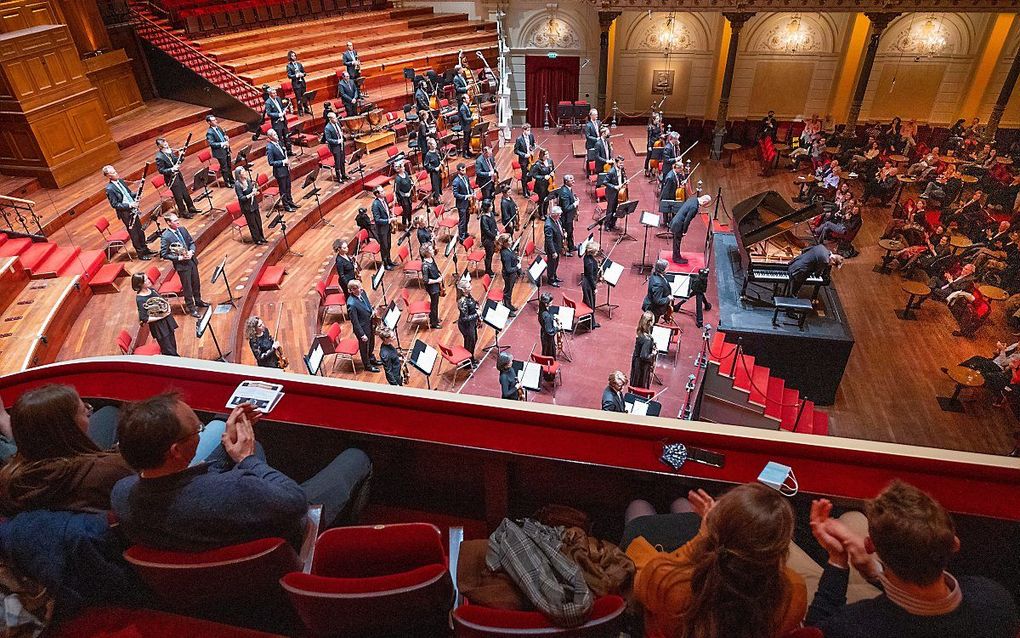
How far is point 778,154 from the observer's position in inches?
620

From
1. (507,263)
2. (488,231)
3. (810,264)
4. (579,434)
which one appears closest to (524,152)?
(488,231)

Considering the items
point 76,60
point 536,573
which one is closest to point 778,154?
point 76,60

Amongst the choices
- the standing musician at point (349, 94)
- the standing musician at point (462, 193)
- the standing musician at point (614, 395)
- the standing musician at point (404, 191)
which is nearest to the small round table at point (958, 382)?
the standing musician at point (614, 395)

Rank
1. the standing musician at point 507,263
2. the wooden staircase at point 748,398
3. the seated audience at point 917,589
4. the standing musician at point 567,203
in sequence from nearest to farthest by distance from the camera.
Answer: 1. the seated audience at point 917,589
2. the wooden staircase at point 748,398
3. the standing musician at point 507,263
4. the standing musician at point 567,203

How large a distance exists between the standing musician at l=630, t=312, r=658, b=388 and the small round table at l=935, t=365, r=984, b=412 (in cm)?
455

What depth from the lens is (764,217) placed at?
29.9ft

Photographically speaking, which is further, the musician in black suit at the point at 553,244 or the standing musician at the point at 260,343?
the musician in black suit at the point at 553,244

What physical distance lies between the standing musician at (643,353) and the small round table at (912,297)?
19.4 feet

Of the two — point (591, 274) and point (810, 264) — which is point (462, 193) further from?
point (810, 264)

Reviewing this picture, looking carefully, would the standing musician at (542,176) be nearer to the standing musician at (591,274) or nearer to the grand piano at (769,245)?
the standing musician at (591,274)

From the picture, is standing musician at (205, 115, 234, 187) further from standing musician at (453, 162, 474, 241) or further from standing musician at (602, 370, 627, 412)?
standing musician at (602, 370, 627, 412)

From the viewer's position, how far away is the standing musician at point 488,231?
31.1 ft

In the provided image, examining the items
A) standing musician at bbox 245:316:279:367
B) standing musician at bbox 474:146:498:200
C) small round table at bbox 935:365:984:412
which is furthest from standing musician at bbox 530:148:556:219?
small round table at bbox 935:365:984:412

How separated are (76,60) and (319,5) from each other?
335 inches
